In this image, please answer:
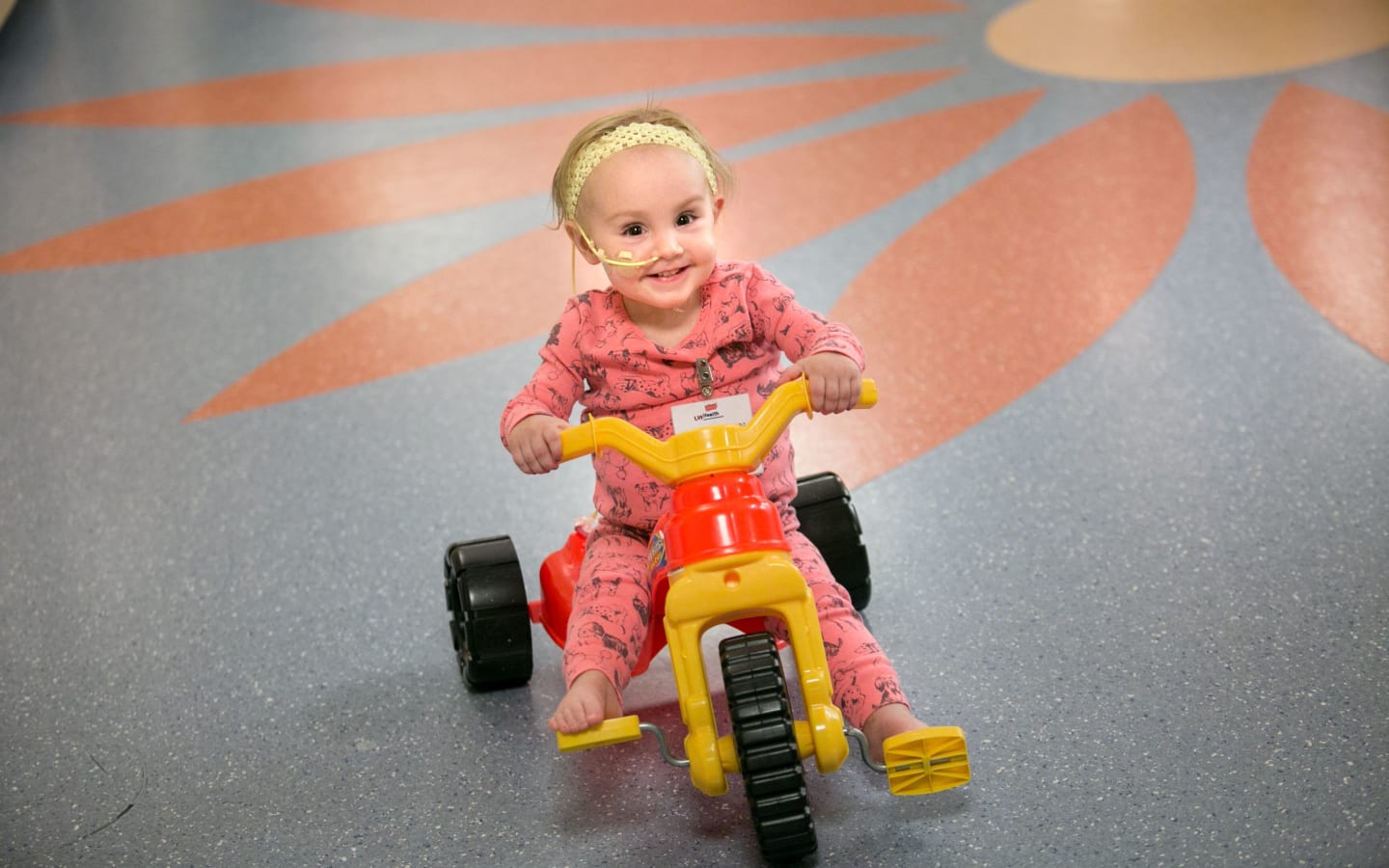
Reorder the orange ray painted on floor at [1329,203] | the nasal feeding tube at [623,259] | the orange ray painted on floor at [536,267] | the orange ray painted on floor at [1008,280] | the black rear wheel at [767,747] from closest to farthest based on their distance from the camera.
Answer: the black rear wheel at [767,747]
the nasal feeding tube at [623,259]
the orange ray painted on floor at [1008,280]
the orange ray painted on floor at [1329,203]
the orange ray painted on floor at [536,267]

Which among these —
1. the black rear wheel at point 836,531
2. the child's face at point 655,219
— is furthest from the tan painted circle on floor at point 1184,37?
the child's face at point 655,219

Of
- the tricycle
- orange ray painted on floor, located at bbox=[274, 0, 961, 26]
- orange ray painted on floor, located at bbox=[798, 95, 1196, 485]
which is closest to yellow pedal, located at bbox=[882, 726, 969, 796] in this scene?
the tricycle

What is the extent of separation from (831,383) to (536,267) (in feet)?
5.53

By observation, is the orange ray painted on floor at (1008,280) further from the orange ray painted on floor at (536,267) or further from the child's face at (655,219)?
the child's face at (655,219)

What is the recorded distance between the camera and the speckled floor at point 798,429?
1509 millimetres

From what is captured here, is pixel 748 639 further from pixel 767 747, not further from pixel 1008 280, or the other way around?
pixel 1008 280

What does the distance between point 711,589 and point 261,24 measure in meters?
4.17

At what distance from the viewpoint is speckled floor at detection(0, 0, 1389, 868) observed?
4.95ft

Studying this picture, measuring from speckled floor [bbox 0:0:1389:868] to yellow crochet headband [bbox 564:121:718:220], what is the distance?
2.12ft

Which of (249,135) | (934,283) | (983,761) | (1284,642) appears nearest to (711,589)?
(983,761)

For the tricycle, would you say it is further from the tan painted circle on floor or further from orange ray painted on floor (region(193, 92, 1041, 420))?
the tan painted circle on floor

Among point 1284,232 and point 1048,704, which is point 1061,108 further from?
point 1048,704

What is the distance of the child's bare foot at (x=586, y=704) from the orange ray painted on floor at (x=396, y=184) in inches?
82.1

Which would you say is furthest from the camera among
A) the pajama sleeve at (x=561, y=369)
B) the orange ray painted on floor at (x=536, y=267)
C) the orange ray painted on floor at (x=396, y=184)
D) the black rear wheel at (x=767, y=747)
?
the orange ray painted on floor at (x=396, y=184)
